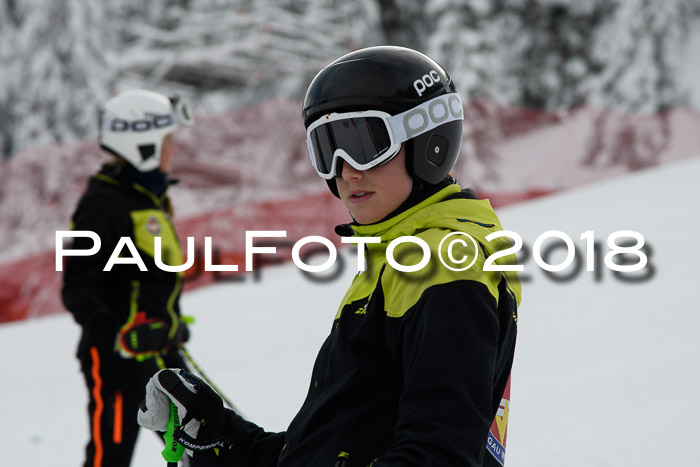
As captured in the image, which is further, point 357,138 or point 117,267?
point 117,267

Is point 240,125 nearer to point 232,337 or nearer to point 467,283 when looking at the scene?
point 232,337

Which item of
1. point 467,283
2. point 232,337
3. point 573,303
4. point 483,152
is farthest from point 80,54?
point 467,283

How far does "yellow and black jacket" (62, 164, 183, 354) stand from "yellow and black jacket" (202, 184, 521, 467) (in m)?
2.11

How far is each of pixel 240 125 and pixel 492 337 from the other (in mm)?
16595

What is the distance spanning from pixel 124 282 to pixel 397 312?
8.51 feet

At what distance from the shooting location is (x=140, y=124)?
3865 millimetres

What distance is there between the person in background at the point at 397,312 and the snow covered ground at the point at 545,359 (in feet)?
9.58

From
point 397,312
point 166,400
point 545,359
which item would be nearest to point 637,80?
point 545,359

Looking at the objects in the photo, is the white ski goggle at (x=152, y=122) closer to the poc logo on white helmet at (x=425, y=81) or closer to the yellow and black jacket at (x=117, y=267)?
the yellow and black jacket at (x=117, y=267)

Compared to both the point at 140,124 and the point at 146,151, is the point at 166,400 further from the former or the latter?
the point at 140,124

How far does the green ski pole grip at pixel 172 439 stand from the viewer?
188cm

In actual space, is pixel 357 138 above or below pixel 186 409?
above

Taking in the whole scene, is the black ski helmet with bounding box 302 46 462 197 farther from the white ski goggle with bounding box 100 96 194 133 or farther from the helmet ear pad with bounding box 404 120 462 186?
the white ski goggle with bounding box 100 96 194 133

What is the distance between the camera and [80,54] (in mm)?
22141
